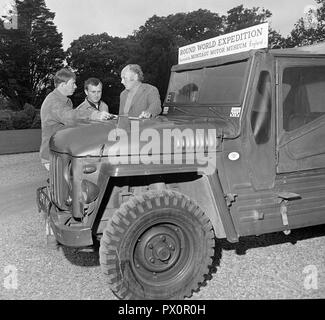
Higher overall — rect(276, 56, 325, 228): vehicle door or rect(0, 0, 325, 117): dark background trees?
rect(0, 0, 325, 117): dark background trees

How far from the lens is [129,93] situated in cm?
532

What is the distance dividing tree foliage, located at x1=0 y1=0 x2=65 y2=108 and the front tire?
1412 inches

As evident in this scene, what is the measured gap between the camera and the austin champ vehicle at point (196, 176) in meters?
3.91

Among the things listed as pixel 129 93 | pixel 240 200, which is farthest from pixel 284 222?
pixel 129 93

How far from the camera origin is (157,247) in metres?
4.00

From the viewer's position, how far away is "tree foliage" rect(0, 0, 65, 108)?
122ft

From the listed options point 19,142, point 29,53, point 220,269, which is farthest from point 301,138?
point 29,53

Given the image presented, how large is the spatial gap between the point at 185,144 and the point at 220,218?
2.37ft

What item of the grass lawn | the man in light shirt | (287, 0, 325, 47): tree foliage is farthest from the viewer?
(287, 0, 325, 47): tree foliage

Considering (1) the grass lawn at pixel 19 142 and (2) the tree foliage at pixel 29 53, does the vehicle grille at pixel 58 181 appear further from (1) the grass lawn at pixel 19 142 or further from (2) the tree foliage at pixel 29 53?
(2) the tree foliage at pixel 29 53

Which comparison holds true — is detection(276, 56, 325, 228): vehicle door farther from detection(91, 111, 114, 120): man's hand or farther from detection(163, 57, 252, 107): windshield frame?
detection(91, 111, 114, 120): man's hand

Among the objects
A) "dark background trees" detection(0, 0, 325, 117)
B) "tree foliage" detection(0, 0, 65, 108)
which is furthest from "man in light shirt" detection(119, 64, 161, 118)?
"tree foliage" detection(0, 0, 65, 108)

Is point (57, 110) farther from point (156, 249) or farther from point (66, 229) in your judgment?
point (156, 249)

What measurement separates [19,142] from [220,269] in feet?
48.5
